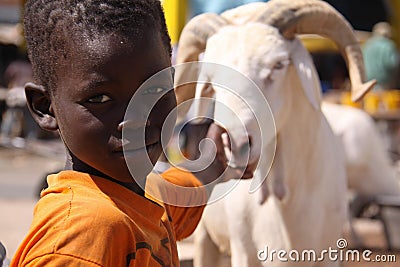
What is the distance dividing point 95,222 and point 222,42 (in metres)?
1.55

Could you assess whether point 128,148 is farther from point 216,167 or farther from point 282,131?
point 282,131

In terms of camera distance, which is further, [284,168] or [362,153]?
[362,153]

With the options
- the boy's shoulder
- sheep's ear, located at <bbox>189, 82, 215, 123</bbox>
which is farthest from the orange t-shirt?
sheep's ear, located at <bbox>189, 82, 215, 123</bbox>

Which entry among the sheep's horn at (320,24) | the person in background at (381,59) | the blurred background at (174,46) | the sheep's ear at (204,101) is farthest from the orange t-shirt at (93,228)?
the person in background at (381,59)

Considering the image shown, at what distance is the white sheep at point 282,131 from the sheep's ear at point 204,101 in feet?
0.05

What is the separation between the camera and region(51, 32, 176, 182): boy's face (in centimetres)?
171

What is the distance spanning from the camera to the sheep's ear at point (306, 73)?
321 centimetres

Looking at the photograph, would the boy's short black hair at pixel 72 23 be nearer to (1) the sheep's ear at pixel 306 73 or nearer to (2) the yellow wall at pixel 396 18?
(1) the sheep's ear at pixel 306 73

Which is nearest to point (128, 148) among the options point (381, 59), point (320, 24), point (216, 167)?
point (216, 167)

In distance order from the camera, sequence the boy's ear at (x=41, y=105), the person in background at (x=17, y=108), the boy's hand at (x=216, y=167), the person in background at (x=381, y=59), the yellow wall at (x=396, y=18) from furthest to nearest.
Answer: the person in background at (x=17, y=108)
the person in background at (x=381, y=59)
the yellow wall at (x=396, y=18)
the boy's hand at (x=216, y=167)
the boy's ear at (x=41, y=105)

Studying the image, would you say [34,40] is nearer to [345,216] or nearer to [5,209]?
[345,216]

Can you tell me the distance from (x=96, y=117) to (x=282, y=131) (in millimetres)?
1596

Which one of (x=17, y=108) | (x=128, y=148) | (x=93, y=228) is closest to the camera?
(x=93, y=228)

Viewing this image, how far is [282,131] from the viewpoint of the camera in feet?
10.6
